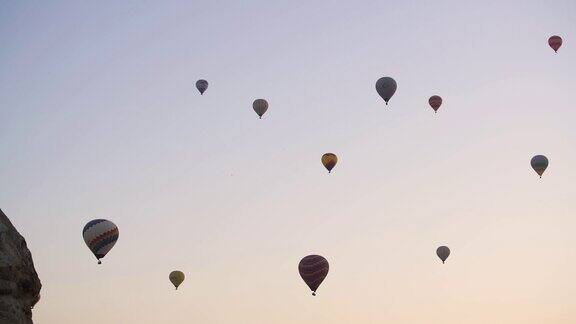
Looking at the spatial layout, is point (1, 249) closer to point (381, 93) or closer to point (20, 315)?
point (20, 315)

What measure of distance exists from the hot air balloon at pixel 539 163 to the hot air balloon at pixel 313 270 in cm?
2250

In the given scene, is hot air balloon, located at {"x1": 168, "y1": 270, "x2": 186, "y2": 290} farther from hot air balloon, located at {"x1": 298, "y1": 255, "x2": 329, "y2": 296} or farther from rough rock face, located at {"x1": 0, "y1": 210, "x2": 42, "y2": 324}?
rough rock face, located at {"x1": 0, "y1": 210, "x2": 42, "y2": 324}

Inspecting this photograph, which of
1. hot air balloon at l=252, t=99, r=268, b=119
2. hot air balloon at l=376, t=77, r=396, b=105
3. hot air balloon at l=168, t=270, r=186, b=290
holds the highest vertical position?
hot air balloon at l=376, t=77, r=396, b=105

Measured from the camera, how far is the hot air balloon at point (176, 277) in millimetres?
61438

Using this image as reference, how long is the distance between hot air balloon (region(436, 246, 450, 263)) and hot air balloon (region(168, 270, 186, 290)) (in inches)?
915

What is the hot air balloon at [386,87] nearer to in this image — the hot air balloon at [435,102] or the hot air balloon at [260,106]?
the hot air balloon at [435,102]

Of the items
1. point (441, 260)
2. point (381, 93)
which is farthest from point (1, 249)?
point (441, 260)

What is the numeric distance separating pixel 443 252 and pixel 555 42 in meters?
21.0

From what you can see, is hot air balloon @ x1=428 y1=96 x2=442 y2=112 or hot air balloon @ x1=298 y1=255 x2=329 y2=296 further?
hot air balloon @ x1=428 y1=96 x2=442 y2=112

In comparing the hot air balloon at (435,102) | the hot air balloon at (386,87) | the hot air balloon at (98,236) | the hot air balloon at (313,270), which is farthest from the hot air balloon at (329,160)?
the hot air balloon at (98,236)

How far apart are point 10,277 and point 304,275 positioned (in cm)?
3230

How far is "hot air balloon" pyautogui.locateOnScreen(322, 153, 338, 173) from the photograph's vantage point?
5978 centimetres

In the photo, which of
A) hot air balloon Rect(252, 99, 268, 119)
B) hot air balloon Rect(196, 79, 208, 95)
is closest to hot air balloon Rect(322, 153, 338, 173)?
hot air balloon Rect(252, 99, 268, 119)

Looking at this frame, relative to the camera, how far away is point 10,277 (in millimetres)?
19953
